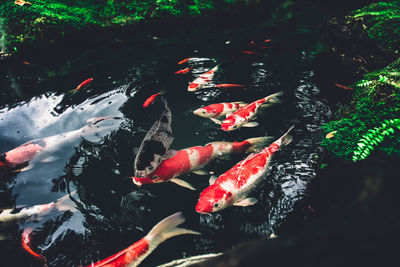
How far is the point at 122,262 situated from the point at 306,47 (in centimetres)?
788

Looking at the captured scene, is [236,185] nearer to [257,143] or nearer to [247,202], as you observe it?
[247,202]

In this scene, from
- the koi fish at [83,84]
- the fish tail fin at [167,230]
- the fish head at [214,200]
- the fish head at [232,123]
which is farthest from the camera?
the koi fish at [83,84]

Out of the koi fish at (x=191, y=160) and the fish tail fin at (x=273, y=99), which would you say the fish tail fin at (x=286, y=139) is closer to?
the koi fish at (x=191, y=160)

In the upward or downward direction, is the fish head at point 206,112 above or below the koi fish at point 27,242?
above

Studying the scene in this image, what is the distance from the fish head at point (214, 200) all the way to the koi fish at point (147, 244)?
0.99ft

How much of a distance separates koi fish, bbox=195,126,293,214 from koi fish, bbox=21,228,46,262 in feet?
6.60

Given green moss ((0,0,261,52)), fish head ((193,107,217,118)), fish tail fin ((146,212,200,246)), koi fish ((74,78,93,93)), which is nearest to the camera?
fish tail fin ((146,212,200,246))

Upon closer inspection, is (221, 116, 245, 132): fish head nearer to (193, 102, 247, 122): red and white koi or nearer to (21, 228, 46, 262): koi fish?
(193, 102, 247, 122): red and white koi

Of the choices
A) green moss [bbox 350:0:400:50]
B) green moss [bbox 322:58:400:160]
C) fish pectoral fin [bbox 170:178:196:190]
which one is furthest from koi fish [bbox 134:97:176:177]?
green moss [bbox 350:0:400:50]

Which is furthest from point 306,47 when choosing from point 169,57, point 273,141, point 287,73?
point 273,141

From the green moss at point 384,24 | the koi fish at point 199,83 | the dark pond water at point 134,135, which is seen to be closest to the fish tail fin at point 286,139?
the dark pond water at point 134,135

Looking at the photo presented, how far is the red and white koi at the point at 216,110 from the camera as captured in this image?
14.7 ft

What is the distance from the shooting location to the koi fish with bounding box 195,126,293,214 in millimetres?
2834

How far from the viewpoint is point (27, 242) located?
2.82 meters
